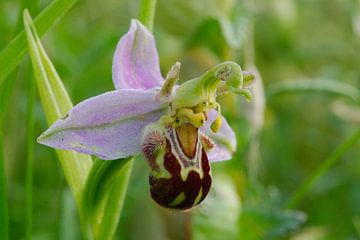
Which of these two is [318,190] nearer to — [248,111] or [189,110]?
[248,111]

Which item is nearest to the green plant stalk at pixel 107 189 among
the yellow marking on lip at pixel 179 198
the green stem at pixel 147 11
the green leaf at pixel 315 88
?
the green stem at pixel 147 11

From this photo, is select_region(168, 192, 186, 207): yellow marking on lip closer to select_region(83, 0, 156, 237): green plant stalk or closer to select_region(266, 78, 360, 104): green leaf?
select_region(83, 0, 156, 237): green plant stalk

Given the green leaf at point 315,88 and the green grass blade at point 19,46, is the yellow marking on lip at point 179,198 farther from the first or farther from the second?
the green leaf at point 315,88

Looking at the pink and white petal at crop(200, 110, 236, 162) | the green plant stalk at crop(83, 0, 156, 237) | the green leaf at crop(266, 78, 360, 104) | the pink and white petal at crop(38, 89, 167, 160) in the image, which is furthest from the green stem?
the green leaf at crop(266, 78, 360, 104)

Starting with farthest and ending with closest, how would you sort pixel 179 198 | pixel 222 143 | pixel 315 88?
pixel 315 88, pixel 222 143, pixel 179 198

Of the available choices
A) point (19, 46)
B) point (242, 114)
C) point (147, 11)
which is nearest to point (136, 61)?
point (147, 11)

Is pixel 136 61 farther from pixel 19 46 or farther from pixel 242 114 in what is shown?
pixel 242 114
